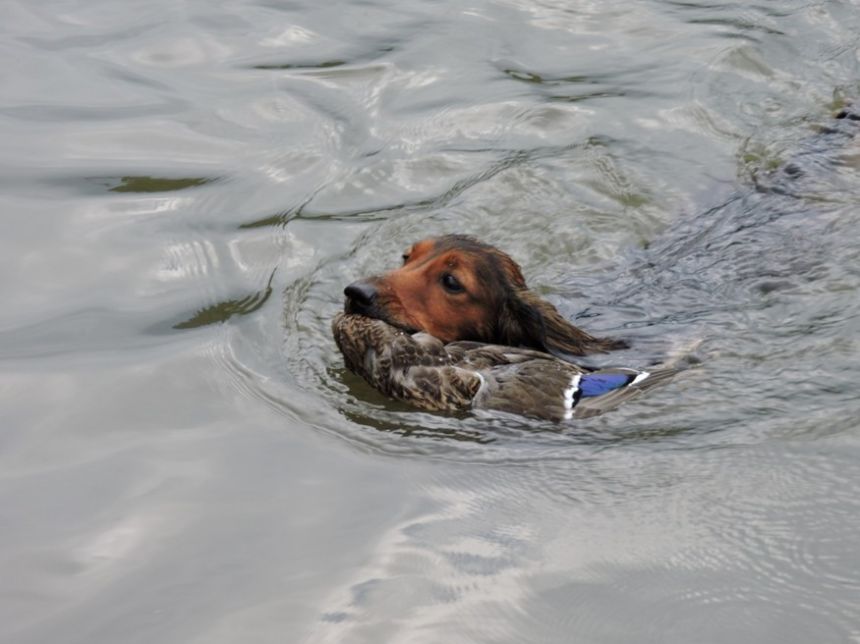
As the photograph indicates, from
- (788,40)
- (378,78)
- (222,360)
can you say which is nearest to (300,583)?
(222,360)

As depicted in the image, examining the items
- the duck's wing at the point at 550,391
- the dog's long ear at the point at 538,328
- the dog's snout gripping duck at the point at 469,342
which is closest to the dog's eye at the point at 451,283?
the dog's snout gripping duck at the point at 469,342

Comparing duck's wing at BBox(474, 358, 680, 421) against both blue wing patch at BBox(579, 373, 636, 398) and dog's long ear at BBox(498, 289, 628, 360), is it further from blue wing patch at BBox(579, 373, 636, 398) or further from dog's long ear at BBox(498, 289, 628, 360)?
dog's long ear at BBox(498, 289, 628, 360)

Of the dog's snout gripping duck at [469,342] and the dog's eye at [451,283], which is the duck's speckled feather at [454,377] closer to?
the dog's snout gripping duck at [469,342]

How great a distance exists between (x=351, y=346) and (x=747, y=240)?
292cm

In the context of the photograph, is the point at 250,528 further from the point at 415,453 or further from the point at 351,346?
the point at 351,346

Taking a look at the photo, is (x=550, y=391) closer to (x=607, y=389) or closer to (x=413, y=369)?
(x=607, y=389)

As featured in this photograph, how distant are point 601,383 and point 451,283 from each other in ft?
2.67

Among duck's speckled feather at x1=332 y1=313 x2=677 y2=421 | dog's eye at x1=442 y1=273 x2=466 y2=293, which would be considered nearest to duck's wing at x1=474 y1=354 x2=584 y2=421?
duck's speckled feather at x1=332 y1=313 x2=677 y2=421

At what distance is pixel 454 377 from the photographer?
5.02m

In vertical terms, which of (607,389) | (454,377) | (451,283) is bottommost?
(607,389)

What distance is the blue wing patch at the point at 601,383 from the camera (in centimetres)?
516

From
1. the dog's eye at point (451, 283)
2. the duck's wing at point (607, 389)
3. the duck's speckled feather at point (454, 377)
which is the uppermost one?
the dog's eye at point (451, 283)

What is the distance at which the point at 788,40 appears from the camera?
9.59 metres

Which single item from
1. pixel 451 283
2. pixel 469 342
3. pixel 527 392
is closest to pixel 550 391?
pixel 527 392
